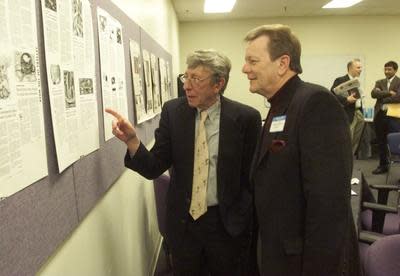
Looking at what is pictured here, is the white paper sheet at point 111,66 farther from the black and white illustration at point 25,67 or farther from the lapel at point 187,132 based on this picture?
the black and white illustration at point 25,67

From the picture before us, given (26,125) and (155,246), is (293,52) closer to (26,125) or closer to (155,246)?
(26,125)

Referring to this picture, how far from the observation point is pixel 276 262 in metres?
1.28

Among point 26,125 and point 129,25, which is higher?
point 129,25

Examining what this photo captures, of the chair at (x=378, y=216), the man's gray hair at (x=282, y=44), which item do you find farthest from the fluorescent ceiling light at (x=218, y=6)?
the man's gray hair at (x=282, y=44)

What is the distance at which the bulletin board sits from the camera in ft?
2.43

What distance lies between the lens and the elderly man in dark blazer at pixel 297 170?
3.71ft

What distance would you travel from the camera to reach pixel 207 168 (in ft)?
5.28

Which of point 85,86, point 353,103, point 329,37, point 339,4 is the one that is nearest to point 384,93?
point 353,103

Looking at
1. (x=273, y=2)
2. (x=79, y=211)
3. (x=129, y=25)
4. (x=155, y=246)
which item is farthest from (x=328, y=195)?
(x=273, y=2)

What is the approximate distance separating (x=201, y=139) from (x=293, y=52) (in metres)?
0.57

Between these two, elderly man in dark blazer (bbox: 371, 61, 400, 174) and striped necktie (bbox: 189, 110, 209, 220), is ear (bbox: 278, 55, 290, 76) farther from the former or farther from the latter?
elderly man in dark blazer (bbox: 371, 61, 400, 174)

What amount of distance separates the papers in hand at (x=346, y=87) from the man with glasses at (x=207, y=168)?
3740 mm

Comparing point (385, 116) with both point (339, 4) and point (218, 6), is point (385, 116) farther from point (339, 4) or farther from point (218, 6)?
point (218, 6)

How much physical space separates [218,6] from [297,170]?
5.64 m
